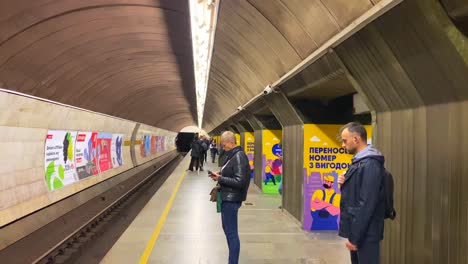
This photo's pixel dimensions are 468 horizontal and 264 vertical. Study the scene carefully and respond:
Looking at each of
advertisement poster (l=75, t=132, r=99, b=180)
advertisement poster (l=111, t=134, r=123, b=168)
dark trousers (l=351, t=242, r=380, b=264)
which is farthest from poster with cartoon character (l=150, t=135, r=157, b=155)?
dark trousers (l=351, t=242, r=380, b=264)

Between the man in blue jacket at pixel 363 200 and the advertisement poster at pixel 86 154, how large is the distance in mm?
9932

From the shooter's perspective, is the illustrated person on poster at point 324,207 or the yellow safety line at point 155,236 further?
the illustrated person on poster at point 324,207

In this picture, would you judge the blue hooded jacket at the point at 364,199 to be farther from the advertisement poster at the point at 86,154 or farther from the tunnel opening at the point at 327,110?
the advertisement poster at the point at 86,154

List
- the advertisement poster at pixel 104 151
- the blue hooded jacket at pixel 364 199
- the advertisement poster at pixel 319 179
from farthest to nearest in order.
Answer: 1. the advertisement poster at pixel 104 151
2. the advertisement poster at pixel 319 179
3. the blue hooded jacket at pixel 364 199

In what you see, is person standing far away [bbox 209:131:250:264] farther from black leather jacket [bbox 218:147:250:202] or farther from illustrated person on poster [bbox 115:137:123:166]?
illustrated person on poster [bbox 115:137:123:166]

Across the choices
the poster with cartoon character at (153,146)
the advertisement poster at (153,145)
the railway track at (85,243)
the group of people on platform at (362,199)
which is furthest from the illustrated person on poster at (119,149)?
the group of people on platform at (362,199)

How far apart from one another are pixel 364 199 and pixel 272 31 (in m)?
3.74

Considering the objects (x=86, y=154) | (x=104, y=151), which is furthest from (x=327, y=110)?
(x=104, y=151)

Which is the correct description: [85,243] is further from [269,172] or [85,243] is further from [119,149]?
[119,149]

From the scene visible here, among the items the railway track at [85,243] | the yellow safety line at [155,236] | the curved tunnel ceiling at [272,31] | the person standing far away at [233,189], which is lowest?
the railway track at [85,243]

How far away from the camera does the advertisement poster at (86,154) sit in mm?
12316

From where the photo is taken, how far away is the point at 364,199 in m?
3.40

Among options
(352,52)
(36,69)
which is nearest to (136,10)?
(36,69)

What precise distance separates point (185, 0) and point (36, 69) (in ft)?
11.6
